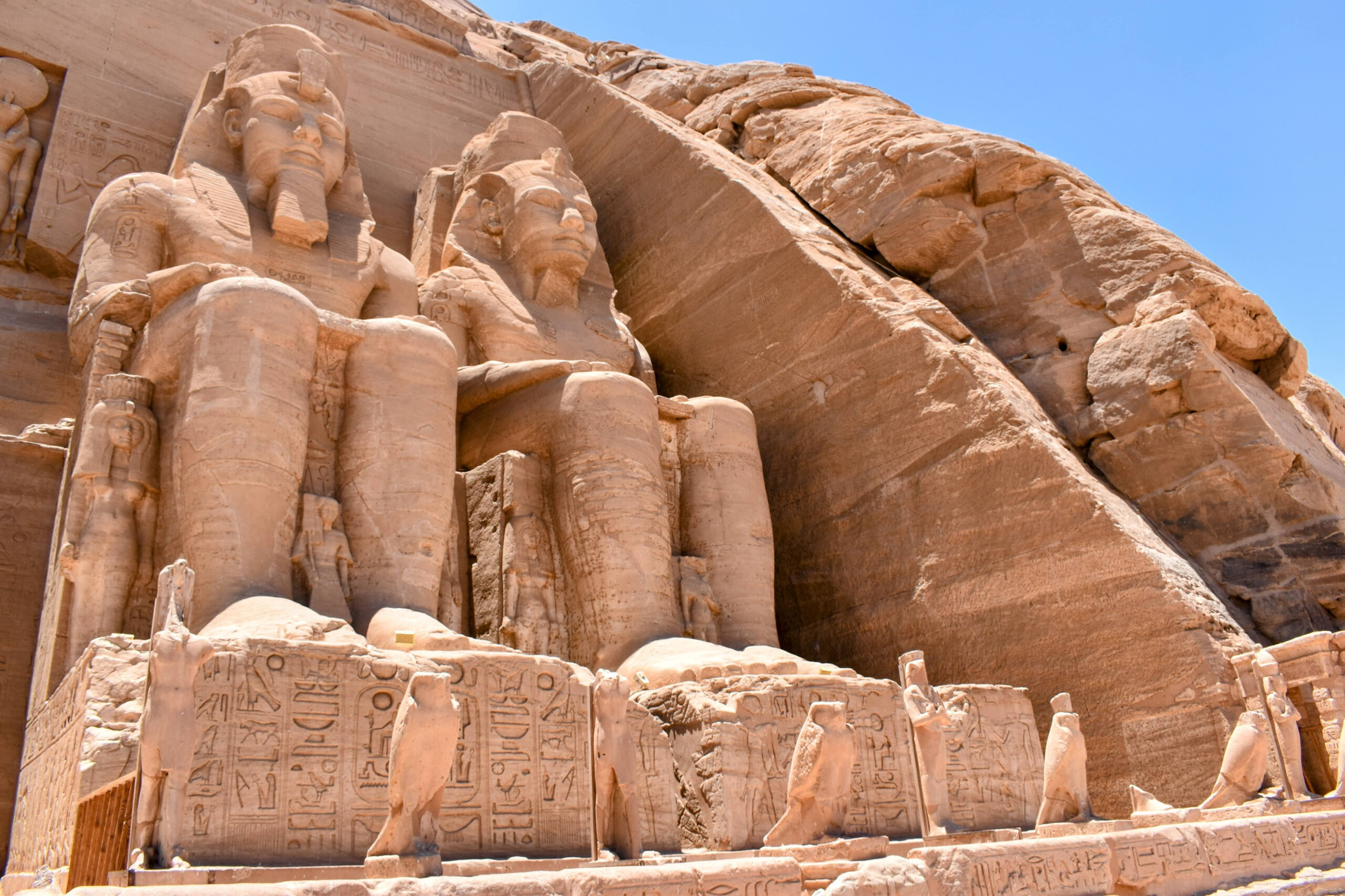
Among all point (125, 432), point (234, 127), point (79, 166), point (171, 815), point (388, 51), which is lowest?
point (171, 815)

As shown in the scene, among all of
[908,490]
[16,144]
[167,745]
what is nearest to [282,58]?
[16,144]

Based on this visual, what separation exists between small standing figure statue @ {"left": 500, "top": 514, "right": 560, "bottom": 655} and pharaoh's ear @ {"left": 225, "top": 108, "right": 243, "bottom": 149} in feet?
7.64

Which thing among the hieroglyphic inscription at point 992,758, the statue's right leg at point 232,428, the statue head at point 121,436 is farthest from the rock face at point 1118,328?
the statue head at point 121,436

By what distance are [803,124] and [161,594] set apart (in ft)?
17.9

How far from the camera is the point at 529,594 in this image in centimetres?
420

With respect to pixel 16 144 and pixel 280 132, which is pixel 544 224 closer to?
pixel 280 132

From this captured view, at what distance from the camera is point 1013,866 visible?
2.69m

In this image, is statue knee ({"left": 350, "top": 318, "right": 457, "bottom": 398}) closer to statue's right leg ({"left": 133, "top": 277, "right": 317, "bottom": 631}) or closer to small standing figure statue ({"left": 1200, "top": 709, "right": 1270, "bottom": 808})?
statue's right leg ({"left": 133, "top": 277, "right": 317, "bottom": 631})

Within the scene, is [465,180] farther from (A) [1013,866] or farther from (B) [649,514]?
(A) [1013,866]

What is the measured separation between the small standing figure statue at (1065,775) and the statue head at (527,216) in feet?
10.2

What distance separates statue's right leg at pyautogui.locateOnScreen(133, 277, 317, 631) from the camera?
11.0 ft

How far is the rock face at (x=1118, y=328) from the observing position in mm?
4855

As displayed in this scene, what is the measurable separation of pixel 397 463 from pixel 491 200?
2538 mm

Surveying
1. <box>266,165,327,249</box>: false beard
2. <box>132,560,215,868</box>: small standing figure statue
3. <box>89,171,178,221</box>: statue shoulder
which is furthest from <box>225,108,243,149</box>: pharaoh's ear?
<box>132,560,215,868</box>: small standing figure statue
